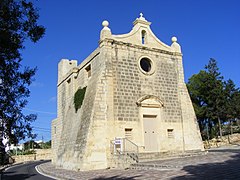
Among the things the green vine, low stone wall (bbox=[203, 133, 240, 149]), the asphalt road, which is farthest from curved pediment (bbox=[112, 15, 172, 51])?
low stone wall (bbox=[203, 133, 240, 149])

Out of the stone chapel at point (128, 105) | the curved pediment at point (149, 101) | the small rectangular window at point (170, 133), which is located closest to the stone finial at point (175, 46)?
the stone chapel at point (128, 105)

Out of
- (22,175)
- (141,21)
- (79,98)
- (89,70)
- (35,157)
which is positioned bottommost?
(35,157)

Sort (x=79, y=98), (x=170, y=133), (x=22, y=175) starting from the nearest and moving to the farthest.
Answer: (x=22, y=175) → (x=170, y=133) → (x=79, y=98)

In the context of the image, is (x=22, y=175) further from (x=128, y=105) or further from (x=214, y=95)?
(x=214, y=95)

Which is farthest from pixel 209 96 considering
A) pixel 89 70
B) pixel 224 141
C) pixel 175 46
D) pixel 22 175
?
pixel 22 175

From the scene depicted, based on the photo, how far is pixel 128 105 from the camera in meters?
16.0

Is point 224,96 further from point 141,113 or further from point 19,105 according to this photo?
point 19,105

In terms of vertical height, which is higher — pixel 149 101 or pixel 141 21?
pixel 141 21

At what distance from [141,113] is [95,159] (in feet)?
14.0

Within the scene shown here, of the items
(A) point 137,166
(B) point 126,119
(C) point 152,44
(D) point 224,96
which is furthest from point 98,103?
(D) point 224,96

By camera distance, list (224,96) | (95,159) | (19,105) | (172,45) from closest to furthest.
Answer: (19,105) → (95,159) → (172,45) → (224,96)

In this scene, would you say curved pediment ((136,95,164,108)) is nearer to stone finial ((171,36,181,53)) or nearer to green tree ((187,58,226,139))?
stone finial ((171,36,181,53))

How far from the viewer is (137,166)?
12500mm

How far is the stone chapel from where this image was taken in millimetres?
14594
